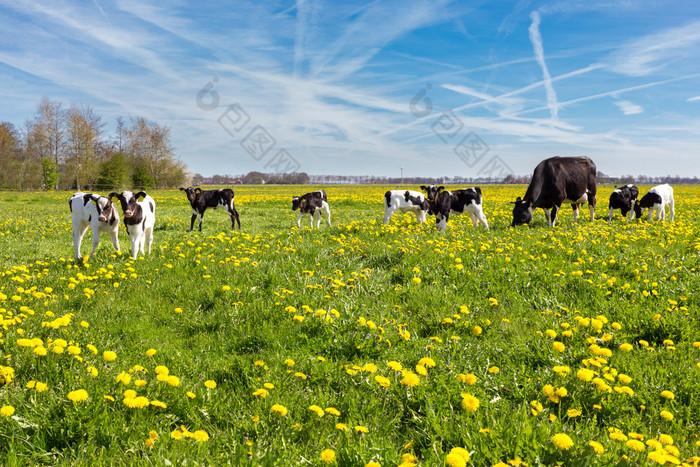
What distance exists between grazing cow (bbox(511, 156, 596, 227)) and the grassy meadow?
564 centimetres

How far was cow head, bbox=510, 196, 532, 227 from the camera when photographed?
12898 millimetres

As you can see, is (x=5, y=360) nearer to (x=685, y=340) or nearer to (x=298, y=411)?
(x=298, y=411)

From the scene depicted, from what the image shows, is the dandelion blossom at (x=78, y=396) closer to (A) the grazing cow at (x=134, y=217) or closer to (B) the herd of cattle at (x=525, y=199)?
(A) the grazing cow at (x=134, y=217)

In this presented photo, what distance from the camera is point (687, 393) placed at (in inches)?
122

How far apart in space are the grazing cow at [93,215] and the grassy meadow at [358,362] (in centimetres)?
102

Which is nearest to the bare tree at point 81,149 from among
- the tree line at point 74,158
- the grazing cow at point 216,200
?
the tree line at point 74,158

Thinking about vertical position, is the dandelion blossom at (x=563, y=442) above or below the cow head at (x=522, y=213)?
below

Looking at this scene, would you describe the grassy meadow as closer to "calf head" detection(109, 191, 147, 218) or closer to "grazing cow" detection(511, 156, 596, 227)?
"calf head" detection(109, 191, 147, 218)

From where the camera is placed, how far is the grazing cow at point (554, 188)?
516 inches

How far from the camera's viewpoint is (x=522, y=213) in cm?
1295

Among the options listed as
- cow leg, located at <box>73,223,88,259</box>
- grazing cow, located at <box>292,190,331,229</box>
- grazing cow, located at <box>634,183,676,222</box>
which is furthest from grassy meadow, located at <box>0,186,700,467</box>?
grazing cow, located at <box>634,183,676,222</box>

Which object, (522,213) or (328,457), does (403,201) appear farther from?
(328,457)

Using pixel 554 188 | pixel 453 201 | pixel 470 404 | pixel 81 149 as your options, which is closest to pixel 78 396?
pixel 470 404

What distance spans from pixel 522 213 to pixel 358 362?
1099cm
